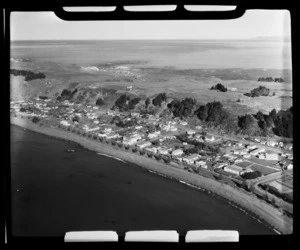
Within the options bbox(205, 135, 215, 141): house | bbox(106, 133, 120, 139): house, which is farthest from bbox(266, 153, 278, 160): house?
bbox(106, 133, 120, 139): house

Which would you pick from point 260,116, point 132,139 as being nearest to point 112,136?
point 132,139

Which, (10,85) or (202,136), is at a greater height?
(10,85)

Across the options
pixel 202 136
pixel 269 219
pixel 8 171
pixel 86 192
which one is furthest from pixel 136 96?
pixel 269 219

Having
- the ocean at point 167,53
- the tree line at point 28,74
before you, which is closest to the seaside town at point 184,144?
the tree line at point 28,74

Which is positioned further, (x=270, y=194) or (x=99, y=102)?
(x=99, y=102)

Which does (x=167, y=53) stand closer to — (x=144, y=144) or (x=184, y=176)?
(x=144, y=144)

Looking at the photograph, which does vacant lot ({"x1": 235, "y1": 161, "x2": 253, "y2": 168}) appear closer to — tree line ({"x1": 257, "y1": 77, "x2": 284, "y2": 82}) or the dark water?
the dark water

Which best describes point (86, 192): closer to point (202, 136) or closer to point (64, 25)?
point (202, 136)
